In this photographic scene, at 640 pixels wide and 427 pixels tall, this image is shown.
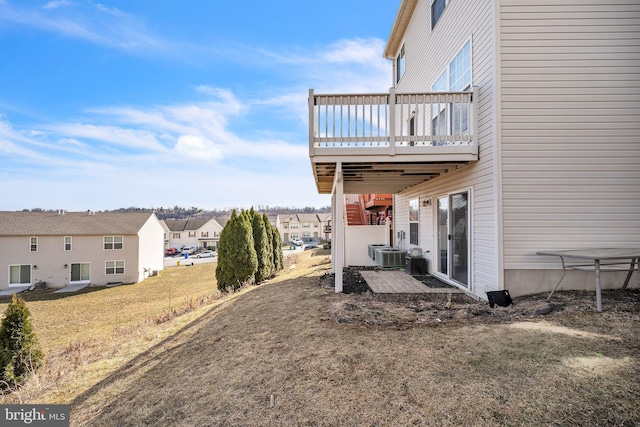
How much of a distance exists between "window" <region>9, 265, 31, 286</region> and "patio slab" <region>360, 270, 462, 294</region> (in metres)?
26.1

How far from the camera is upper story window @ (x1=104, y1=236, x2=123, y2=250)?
22875 mm

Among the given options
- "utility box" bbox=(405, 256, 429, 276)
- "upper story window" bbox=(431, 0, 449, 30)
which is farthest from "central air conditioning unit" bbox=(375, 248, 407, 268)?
"upper story window" bbox=(431, 0, 449, 30)

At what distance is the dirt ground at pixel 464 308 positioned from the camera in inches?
165

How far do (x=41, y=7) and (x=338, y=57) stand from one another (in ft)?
30.7

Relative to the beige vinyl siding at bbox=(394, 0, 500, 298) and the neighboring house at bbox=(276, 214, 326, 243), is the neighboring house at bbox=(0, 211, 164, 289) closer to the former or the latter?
the beige vinyl siding at bbox=(394, 0, 500, 298)

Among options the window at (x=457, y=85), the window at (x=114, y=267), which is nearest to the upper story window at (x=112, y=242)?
the window at (x=114, y=267)

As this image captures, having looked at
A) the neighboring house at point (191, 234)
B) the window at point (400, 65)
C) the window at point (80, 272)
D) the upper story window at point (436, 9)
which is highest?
the window at point (400, 65)

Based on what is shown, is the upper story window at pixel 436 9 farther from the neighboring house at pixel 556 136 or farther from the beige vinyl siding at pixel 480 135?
the neighboring house at pixel 556 136

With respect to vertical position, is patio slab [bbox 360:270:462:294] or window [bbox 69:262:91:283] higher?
patio slab [bbox 360:270:462:294]

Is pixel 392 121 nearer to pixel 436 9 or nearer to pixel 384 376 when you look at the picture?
pixel 384 376

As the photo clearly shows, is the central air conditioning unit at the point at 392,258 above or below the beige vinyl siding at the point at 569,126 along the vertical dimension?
below

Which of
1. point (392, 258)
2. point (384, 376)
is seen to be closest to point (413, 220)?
point (392, 258)

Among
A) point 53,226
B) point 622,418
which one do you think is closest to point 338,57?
point 622,418

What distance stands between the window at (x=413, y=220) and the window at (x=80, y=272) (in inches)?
965
